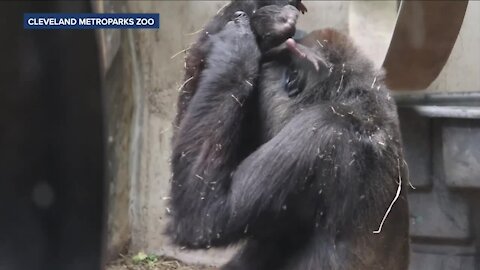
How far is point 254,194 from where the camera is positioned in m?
1.61

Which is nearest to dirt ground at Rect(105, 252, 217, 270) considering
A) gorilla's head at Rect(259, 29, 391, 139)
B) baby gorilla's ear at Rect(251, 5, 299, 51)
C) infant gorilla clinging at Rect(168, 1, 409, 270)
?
infant gorilla clinging at Rect(168, 1, 409, 270)

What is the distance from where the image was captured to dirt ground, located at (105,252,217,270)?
2975 mm

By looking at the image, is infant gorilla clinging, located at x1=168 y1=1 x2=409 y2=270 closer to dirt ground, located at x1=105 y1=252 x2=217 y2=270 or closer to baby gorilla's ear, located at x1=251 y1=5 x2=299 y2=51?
baby gorilla's ear, located at x1=251 y1=5 x2=299 y2=51

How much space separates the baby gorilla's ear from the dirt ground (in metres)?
1.51

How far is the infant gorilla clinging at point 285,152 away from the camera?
162cm

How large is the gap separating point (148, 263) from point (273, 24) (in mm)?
1730

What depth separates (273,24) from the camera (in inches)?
64.4

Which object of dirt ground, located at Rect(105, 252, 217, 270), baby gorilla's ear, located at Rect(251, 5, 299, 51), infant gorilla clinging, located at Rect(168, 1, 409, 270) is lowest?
dirt ground, located at Rect(105, 252, 217, 270)

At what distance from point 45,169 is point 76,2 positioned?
0.17m

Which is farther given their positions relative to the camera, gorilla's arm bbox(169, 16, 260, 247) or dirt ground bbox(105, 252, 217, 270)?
dirt ground bbox(105, 252, 217, 270)

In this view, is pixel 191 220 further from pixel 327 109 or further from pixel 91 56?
pixel 91 56

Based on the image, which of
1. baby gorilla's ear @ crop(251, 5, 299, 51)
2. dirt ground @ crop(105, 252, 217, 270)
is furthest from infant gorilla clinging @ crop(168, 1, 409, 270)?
dirt ground @ crop(105, 252, 217, 270)

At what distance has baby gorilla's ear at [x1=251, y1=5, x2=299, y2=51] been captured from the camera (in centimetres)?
162

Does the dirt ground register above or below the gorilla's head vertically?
below
